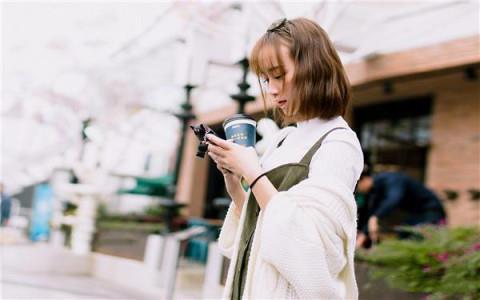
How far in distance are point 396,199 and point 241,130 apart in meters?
3.95

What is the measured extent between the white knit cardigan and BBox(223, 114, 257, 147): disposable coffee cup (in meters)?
0.23

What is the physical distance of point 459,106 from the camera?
29.0ft

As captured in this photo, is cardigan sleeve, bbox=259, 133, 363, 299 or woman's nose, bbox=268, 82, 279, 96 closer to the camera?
cardigan sleeve, bbox=259, 133, 363, 299

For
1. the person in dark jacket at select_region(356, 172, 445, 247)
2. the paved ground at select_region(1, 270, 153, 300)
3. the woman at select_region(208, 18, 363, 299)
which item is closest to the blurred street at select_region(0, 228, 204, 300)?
the paved ground at select_region(1, 270, 153, 300)

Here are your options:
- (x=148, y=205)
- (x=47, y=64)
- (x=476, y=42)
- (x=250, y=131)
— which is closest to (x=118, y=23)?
(x=47, y=64)

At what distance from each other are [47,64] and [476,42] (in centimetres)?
1314

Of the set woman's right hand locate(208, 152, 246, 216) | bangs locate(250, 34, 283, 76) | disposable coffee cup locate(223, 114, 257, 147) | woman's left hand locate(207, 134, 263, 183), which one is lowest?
woman's right hand locate(208, 152, 246, 216)

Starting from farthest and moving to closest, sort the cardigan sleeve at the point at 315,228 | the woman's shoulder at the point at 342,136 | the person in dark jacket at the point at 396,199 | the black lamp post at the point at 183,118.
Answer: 1. the black lamp post at the point at 183,118
2. the person in dark jacket at the point at 396,199
3. the woman's shoulder at the point at 342,136
4. the cardigan sleeve at the point at 315,228

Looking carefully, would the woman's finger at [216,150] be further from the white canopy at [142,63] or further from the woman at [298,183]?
the white canopy at [142,63]

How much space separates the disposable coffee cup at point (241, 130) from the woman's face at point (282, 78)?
0.11 meters

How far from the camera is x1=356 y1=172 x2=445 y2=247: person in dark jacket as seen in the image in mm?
5340

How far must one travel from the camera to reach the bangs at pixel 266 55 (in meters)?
1.62

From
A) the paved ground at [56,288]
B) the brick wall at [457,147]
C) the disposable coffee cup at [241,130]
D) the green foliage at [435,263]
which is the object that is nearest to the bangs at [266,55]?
the disposable coffee cup at [241,130]

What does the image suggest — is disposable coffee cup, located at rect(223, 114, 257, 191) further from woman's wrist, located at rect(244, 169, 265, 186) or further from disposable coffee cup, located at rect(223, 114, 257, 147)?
woman's wrist, located at rect(244, 169, 265, 186)
